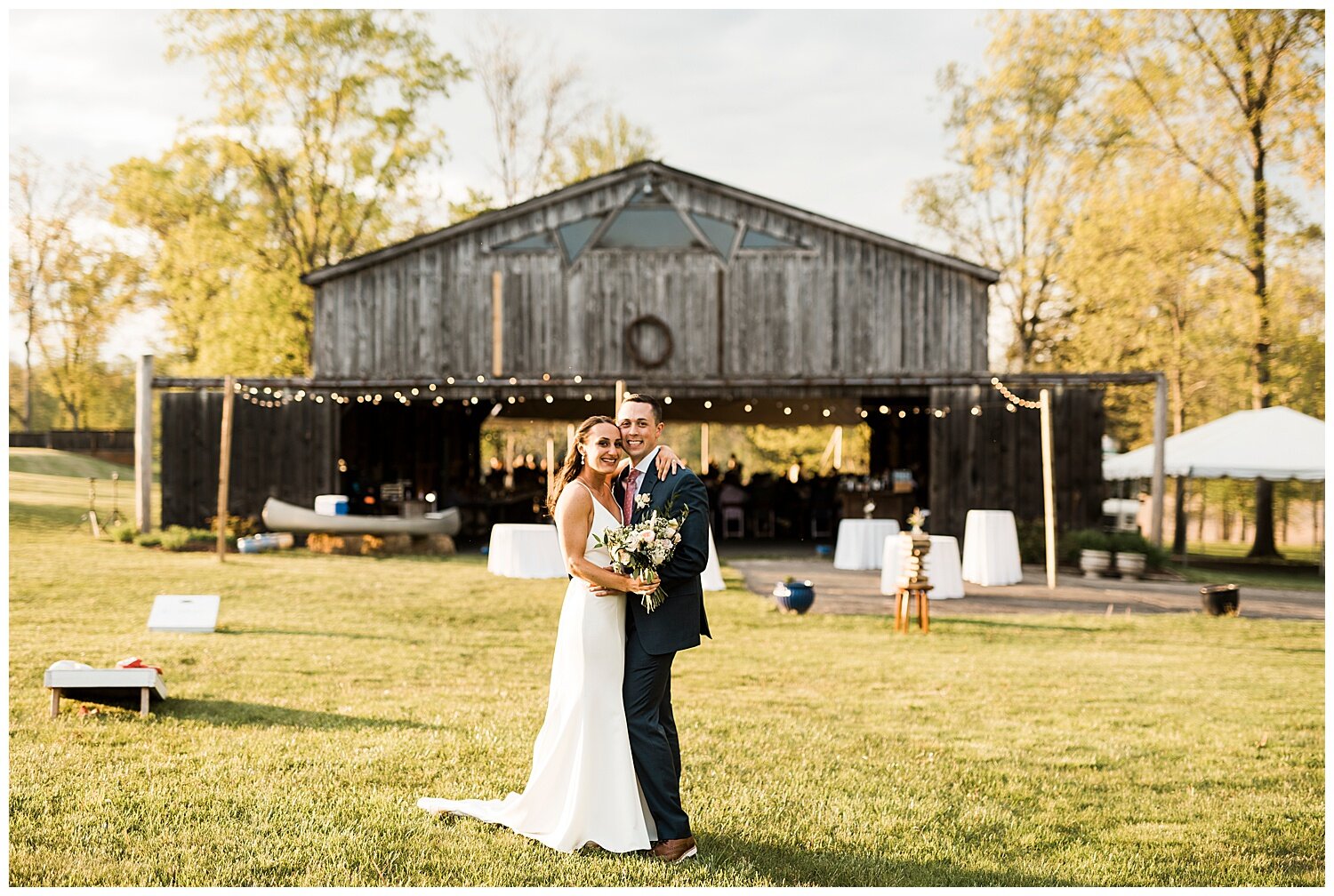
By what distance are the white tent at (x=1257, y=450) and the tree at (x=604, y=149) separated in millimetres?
20099

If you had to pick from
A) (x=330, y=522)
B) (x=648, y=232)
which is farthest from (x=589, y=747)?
(x=648, y=232)

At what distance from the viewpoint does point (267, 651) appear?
9750 mm

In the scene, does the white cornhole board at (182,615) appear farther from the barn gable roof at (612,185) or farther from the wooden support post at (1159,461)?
the wooden support post at (1159,461)

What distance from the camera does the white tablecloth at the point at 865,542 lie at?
16875 mm

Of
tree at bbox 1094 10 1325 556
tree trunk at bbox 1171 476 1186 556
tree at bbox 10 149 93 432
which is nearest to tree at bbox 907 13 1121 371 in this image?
tree at bbox 1094 10 1325 556

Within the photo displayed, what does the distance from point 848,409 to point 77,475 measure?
22406 mm

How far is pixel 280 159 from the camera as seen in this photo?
31359mm

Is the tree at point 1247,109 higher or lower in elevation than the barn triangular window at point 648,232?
higher

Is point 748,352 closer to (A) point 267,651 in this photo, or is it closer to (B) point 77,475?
(A) point 267,651

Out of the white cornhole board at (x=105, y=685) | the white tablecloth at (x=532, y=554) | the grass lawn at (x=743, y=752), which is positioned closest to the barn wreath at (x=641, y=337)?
the white tablecloth at (x=532, y=554)

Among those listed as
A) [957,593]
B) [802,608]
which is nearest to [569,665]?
[802,608]

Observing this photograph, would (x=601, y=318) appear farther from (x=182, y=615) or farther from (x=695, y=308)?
(x=182, y=615)

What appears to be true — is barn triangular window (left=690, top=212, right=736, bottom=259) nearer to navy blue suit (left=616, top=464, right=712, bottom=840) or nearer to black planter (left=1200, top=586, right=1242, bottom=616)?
black planter (left=1200, top=586, right=1242, bottom=616)

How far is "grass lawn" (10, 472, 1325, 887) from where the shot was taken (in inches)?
194
